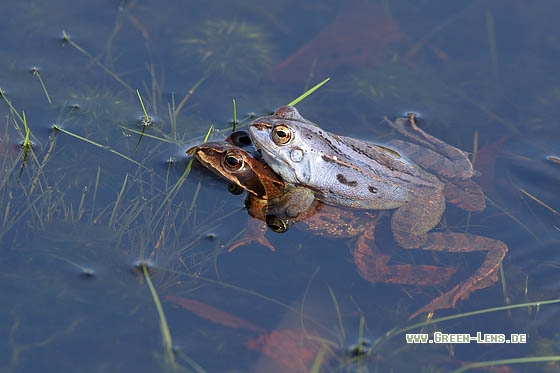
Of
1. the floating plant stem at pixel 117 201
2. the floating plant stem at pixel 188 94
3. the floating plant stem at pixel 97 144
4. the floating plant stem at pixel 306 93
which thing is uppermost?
the floating plant stem at pixel 306 93

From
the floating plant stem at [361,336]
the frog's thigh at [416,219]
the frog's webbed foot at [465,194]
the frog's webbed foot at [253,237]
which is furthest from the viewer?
the frog's webbed foot at [465,194]

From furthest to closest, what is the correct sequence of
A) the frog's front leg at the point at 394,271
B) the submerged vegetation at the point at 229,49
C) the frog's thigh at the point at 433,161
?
1. the submerged vegetation at the point at 229,49
2. the frog's thigh at the point at 433,161
3. the frog's front leg at the point at 394,271

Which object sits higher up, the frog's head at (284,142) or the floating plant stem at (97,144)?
the frog's head at (284,142)

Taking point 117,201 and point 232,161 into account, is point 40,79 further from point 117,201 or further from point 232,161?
point 232,161

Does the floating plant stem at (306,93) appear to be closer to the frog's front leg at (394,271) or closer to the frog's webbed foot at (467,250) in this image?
the frog's front leg at (394,271)

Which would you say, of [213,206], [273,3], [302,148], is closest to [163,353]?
[213,206]

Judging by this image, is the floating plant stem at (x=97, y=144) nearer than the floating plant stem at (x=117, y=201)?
No

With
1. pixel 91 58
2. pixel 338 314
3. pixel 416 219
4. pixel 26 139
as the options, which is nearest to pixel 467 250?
pixel 416 219

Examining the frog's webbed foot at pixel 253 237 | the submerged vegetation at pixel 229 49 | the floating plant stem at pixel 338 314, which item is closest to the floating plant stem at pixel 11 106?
the submerged vegetation at pixel 229 49
